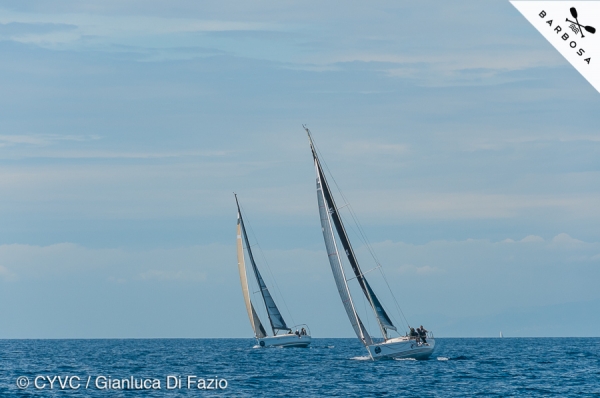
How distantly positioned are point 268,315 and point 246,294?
11.5ft

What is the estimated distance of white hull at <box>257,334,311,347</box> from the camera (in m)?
100

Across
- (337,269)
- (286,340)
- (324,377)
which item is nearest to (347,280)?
(337,269)

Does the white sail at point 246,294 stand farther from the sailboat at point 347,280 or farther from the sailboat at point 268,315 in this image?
the sailboat at point 347,280

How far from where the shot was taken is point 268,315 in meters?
102

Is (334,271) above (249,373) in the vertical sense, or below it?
above

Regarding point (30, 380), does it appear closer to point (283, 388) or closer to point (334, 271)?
point (283, 388)

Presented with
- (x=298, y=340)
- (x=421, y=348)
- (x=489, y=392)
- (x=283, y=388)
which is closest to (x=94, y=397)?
(x=283, y=388)

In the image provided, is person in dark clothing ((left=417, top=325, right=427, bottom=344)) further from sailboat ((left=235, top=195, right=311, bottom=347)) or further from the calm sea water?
sailboat ((left=235, top=195, right=311, bottom=347))

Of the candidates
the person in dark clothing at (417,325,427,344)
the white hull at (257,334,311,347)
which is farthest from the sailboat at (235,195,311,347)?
the person in dark clothing at (417,325,427,344)

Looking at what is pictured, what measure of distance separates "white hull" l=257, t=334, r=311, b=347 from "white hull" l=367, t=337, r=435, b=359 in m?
34.7

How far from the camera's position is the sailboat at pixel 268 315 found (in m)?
100

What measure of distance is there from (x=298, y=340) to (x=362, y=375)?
42.2 meters

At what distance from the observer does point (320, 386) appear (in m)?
52.3

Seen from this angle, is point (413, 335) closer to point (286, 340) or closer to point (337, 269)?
point (337, 269)
